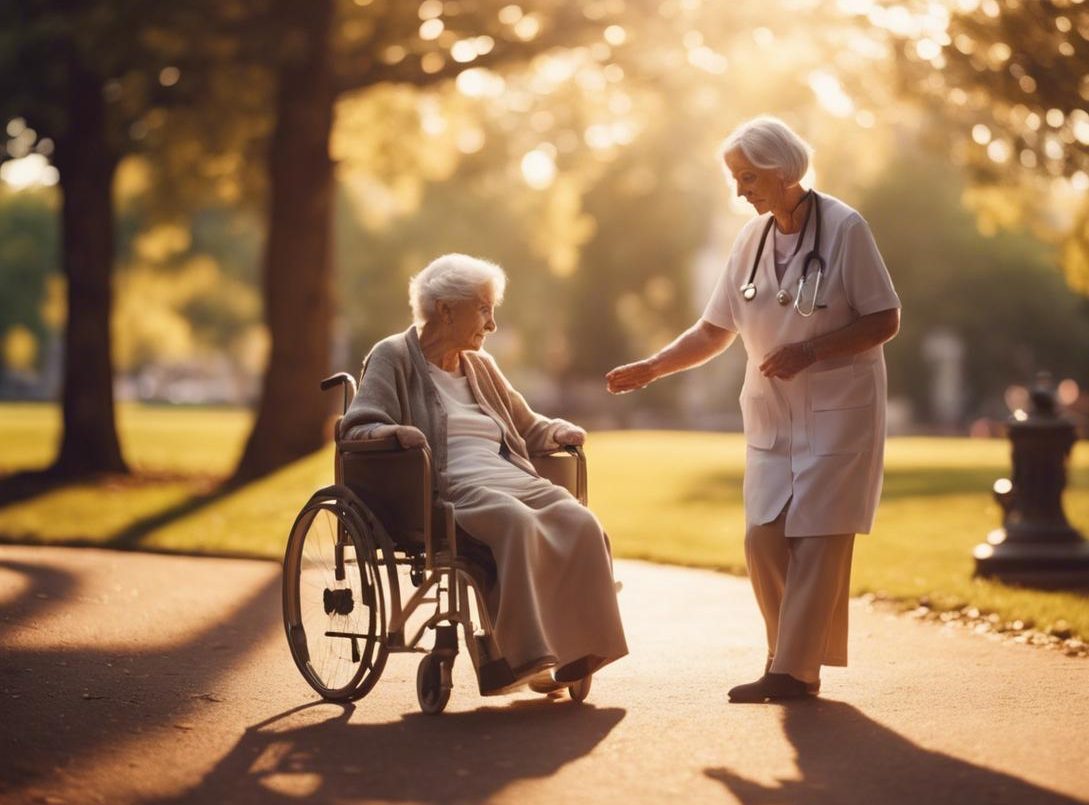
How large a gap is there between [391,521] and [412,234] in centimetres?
4358

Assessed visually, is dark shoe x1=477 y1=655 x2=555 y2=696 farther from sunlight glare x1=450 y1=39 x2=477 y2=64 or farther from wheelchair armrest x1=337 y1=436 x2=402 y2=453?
sunlight glare x1=450 y1=39 x2=477 y2=64

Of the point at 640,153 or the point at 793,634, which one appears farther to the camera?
the point at 640,153

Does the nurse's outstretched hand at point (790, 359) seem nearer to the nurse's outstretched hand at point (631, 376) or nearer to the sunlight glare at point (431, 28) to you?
the nurse's outstretched hand at point (631, 376)

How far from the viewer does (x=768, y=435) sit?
22.4 feet

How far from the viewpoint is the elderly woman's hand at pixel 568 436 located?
6.98m

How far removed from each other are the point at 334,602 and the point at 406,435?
83 cm

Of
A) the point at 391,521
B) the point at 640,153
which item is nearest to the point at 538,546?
the point at 391,521

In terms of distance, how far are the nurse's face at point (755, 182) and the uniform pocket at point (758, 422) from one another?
28.1 inches

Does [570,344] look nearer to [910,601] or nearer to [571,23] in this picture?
[571,23]

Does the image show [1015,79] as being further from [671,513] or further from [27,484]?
[27,484]

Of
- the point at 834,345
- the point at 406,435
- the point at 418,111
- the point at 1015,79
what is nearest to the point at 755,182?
the point at 834,345

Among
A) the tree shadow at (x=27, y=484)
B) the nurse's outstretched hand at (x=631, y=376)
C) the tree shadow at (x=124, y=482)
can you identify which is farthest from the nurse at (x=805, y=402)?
the tree shadow at (x=27, y=484)

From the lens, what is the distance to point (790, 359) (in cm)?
653

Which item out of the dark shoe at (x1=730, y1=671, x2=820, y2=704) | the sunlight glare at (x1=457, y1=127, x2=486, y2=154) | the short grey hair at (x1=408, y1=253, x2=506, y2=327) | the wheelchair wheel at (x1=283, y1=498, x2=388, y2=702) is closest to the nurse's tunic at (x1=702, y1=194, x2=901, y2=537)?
the dark shoe at (x1=730, y1=671, x2=820, y2=704)
